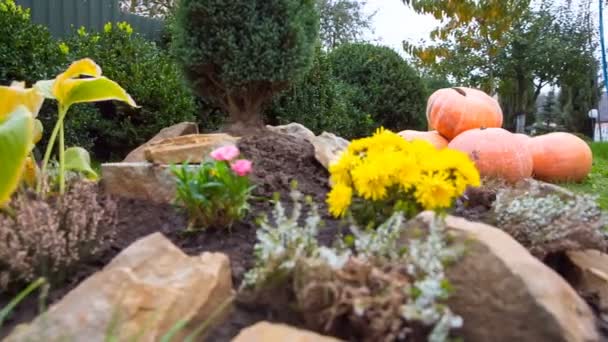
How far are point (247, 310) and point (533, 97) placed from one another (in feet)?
73.4

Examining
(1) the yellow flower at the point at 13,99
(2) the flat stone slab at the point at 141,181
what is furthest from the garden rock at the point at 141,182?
(1) the yellow flower at the point at 13,99

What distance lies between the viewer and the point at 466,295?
159 centimetres

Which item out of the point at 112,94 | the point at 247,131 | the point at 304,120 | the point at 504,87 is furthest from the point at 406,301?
the point at 504,87

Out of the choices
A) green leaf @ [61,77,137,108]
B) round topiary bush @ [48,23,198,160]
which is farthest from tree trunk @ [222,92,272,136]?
green leaf @ [61,77,137,108]

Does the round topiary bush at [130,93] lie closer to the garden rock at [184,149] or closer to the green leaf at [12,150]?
the garden rock at [184,149]

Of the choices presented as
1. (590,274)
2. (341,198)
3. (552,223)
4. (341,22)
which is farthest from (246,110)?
(341,22)

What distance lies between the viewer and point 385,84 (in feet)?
28.6

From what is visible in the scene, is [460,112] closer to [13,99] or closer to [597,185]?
[597,185]

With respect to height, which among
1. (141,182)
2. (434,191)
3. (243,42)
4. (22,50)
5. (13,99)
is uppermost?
(243,42)

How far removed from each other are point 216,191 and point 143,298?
747mm

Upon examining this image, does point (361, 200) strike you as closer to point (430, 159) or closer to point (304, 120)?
point (430, 159)

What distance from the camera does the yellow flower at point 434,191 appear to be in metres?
2.00

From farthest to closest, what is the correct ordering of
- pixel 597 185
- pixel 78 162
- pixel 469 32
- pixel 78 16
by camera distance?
pixel 469 32
pixel 78 16
pixel 597 185
pixel 78 162

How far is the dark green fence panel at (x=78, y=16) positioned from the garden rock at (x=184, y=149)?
13.3ft
